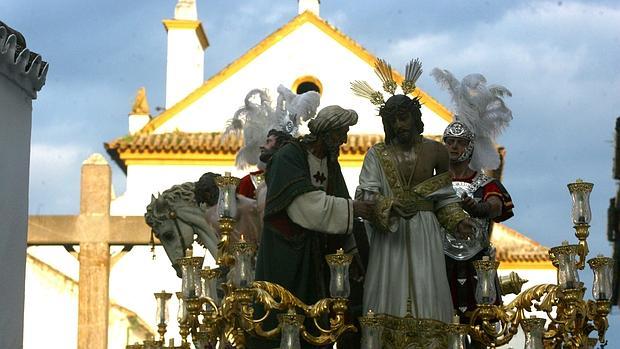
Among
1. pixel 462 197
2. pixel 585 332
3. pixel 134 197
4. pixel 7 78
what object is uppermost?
pixel 134 197

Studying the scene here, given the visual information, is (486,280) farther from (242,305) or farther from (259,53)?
(259,53)

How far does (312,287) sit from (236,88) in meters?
32.6

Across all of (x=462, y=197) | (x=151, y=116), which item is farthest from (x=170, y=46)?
(x=462, y=197)

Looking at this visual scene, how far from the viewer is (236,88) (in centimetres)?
4388

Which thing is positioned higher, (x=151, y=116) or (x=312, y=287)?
(x=151, y=116)

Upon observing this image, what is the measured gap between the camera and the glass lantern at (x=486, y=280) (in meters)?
11.0

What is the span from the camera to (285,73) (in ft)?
144

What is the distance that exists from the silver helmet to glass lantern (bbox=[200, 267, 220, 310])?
2.19 m

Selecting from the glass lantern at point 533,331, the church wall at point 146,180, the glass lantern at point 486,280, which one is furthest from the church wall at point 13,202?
the church wall at point 146,180

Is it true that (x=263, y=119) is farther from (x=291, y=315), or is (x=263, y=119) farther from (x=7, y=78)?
(x=291, y=315)

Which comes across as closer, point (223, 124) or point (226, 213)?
point (226, 213)

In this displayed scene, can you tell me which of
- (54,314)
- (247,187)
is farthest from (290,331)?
(54,314)

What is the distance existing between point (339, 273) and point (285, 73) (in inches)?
1310

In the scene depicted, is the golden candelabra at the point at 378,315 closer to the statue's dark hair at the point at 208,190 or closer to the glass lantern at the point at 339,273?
the glass lantern at the point at 339,273
